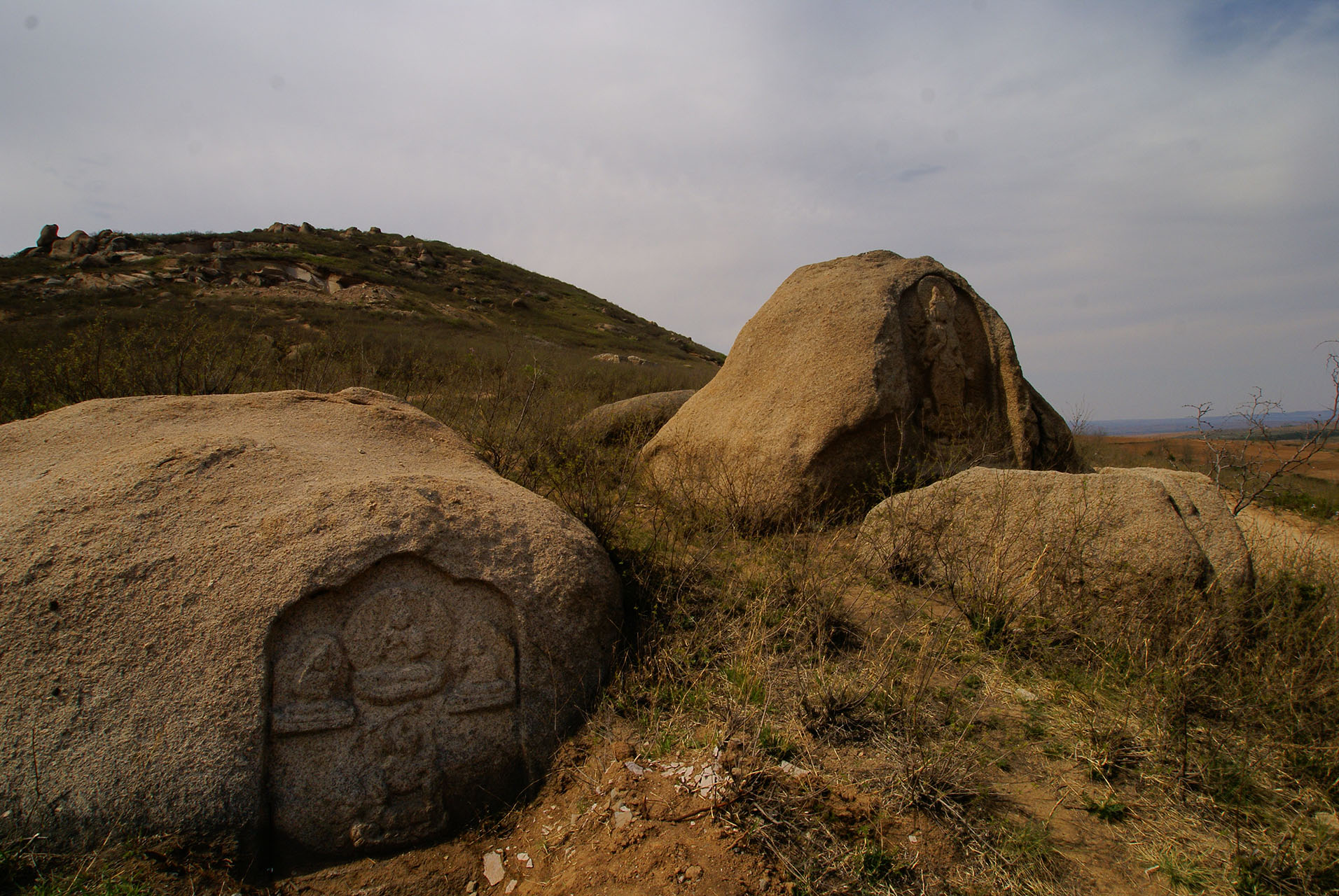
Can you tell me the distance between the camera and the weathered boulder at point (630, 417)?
6.37m

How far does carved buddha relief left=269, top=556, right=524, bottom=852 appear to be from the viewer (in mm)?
2082

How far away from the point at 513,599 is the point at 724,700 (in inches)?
34.6

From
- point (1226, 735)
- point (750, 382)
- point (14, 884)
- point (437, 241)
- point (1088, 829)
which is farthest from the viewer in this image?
point (437, 241)

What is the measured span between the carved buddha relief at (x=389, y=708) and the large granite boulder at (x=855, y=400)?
94.8 inches

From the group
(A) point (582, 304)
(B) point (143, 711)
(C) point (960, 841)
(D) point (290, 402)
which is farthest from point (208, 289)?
(C) point (960, 841)

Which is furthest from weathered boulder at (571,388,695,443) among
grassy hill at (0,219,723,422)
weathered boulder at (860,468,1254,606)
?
weathered boulder at (860,468,1254,606)

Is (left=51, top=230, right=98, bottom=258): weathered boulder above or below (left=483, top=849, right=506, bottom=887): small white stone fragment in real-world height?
above

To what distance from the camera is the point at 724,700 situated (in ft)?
8.29

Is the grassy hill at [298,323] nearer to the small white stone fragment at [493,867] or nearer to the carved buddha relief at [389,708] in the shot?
the carved buddha relief at [389,708]

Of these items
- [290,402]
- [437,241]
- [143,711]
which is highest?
[437,241]

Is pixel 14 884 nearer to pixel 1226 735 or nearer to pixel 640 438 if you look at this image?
pixel 1226 735

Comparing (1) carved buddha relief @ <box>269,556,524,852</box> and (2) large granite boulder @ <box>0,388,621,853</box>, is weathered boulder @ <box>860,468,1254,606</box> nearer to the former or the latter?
(2) large granite boulder @ <box>0,388,621,853</box>

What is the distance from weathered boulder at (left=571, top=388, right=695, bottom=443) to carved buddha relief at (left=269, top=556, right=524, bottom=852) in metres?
3.42

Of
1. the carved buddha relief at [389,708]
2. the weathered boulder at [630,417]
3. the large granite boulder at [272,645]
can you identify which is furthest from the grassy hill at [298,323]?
the carved buddha relief at [389,708]
